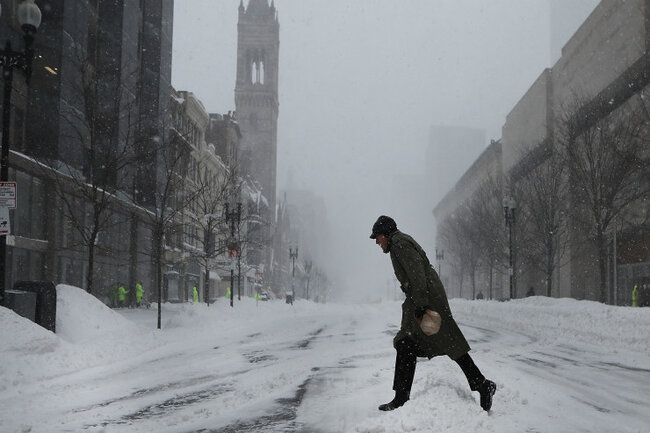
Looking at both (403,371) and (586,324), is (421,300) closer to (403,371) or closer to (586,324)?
(403,371)

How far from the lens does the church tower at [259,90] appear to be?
11238 centimetres

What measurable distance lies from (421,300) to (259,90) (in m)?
114

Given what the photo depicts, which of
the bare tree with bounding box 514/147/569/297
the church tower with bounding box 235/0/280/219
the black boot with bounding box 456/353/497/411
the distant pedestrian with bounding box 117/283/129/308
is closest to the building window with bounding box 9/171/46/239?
the distant pedestrian with bounding box 117/283/129/308

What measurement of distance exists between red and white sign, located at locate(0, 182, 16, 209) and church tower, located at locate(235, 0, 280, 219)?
99.2 m

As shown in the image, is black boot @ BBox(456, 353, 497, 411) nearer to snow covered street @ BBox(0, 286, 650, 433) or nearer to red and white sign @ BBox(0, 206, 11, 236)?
snow covered street @ BBox(0, 286, 650, 433)

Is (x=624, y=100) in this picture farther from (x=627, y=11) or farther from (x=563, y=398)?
(x=563, y=398)

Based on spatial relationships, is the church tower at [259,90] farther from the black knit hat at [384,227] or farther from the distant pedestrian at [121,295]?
the black knit hat at [384,227]

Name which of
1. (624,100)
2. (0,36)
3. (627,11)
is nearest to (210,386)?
(0,36)

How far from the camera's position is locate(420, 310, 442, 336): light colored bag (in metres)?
4.93

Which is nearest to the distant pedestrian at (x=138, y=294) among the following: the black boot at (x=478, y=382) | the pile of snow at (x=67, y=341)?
the pile of snow at (x=67, y=341)

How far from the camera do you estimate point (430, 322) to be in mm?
4953

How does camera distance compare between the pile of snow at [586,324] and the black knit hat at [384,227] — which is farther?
the pile of snow at [586,324]

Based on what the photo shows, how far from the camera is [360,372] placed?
8281 millimetres

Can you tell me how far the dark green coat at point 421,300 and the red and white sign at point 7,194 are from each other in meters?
7.90
